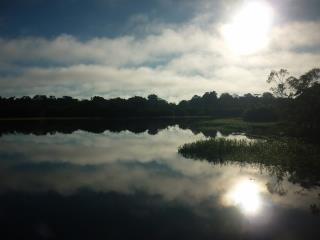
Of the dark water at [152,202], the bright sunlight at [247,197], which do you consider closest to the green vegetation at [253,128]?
the dark water at [152,202]

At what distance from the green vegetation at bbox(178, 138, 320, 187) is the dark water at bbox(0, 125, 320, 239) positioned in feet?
6.47

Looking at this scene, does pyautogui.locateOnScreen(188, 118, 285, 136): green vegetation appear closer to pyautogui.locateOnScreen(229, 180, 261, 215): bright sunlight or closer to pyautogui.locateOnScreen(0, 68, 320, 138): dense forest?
pyautogui.locateOnScreen(0, 68, 320, 138): dense forest

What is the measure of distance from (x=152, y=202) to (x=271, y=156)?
20898mm

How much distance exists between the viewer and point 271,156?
124ft

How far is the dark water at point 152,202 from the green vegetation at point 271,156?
197 centimetres

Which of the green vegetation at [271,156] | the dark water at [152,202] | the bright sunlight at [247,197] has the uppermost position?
the green vegetation at [271,156]

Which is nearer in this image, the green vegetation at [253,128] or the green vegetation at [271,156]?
the green vegetation at [271,156]

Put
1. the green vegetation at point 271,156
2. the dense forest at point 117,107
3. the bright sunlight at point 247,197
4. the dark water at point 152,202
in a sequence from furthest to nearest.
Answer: the dense forest at point 117,107 → the green vegetation at point 271,156 → the bright sunlight at point 247,197 → the dark water at point 152,202

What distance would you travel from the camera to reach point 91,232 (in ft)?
55.7

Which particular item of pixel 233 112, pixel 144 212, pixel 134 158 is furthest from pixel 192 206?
pixel 233 112

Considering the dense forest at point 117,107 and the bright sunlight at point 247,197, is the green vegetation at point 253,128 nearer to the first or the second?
the dense forest at point 117,107

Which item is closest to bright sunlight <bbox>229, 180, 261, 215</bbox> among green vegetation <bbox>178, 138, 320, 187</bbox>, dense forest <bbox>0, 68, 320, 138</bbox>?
green vegetation <bbox>178, 138, 320, 187</bbox>

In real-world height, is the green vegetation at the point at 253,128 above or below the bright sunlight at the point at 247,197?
above

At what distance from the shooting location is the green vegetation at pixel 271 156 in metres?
31.2
